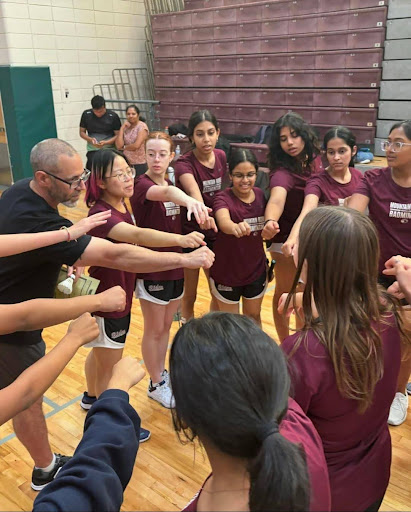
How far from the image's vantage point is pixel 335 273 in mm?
1245

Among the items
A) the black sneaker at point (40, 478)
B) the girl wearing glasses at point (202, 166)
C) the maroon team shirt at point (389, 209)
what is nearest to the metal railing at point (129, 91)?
the girl wearing glasses at point (202, 166)

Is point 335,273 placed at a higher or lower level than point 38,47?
lower

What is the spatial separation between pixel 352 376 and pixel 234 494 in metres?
0.50

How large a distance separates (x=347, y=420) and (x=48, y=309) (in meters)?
1.06

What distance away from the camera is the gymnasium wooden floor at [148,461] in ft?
7.19

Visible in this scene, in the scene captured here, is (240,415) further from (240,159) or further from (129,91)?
(129,91)

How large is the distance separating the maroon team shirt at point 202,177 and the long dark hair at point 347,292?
5.89 ft

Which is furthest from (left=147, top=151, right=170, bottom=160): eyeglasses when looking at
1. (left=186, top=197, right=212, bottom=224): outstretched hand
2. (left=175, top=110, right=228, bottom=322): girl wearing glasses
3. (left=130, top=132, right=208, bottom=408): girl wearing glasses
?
(left=186, top=197, right=212, bottom=224): outstretched hand

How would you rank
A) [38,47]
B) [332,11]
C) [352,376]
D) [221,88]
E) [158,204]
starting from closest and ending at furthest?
1. [352,376]
2. [158,204]
3. [332,11]
4. [38,47]
5. [221,88]

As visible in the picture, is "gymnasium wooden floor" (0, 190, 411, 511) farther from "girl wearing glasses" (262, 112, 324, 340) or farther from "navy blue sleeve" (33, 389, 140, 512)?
"navy blue sleeve" (33, 389, 140, 512)

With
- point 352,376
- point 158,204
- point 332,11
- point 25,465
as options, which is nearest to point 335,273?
point 352,376

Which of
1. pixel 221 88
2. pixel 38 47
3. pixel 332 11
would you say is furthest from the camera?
pixel 221 88

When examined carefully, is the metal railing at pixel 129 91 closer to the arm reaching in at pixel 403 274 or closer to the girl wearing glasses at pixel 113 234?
the girl wearing glasses at pixel 113 234

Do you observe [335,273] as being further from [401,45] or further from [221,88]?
[221,88]
